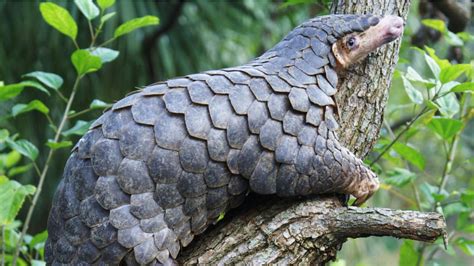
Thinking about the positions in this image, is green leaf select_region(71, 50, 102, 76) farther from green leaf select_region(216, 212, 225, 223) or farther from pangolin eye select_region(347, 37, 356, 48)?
pangolin eye select_region(347, 37, 356, 48)

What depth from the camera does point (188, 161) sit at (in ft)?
5.16

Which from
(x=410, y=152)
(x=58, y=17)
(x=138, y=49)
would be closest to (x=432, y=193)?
(x=410, y=152)

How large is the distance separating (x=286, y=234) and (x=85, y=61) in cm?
96

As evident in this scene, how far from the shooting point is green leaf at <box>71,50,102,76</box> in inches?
84.1

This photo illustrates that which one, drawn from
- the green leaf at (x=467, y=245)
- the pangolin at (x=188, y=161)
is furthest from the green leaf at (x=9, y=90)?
the green leaf at (x=467, y=245)

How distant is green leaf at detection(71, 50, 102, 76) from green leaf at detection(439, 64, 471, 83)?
1.11 metres

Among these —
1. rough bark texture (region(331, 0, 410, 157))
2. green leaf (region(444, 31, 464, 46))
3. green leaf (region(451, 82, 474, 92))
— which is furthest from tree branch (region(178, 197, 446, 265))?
green leaf (region(444, 31, 464, 46))

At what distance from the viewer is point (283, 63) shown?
176 centimetres

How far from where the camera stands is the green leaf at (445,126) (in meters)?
2.06

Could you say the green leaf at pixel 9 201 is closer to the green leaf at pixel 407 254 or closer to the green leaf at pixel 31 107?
the green leaf at pixel 31 107

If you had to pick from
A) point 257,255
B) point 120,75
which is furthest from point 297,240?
point 120,75

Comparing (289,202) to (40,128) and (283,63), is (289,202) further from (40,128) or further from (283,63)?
(40,128)

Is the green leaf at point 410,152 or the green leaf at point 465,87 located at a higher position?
the green leaf at point 465,87

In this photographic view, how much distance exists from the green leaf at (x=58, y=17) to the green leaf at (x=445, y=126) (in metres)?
1.24
